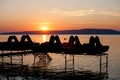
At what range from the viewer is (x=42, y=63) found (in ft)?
249

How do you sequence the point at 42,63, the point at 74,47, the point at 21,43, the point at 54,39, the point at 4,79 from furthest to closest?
the point at 42,63 < the point at 21,43 < the point at 54,39 < the point at 74,47 < the point at 4,79

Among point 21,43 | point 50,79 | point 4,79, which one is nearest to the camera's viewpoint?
point 4,79

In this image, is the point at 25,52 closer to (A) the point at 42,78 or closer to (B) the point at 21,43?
(B) the point at 21,43

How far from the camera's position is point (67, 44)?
157 ft

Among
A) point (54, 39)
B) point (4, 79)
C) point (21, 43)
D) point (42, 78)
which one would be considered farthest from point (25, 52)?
point (4, 79)

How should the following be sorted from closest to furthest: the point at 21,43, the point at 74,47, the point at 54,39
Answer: the point at 74,47
the point at 54,39
the point at 21,43

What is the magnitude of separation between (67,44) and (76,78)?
5.99 m

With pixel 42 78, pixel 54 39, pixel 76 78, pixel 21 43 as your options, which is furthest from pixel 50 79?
pixel 21 43

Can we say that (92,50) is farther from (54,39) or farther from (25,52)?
(25,52)

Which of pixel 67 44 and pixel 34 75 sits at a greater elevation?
pixel 67 44

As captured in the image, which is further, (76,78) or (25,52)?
(25,52)

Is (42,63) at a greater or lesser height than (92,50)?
lesser

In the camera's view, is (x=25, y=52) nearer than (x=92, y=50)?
No

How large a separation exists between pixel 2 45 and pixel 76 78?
1584 centimetres
